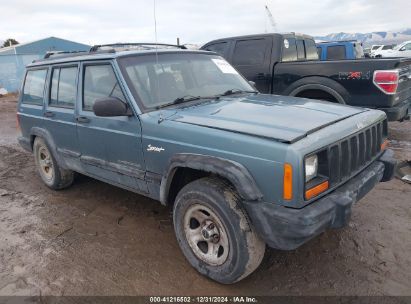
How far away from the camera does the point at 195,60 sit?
392 centimetres

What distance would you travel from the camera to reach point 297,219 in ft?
7.63

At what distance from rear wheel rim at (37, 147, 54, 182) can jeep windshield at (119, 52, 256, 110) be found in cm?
236

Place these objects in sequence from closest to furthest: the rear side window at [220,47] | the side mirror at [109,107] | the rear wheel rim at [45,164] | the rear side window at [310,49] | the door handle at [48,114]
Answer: the side mirror at [109,107], the door handle at [48,114], the rear wheel rim at [45,164], the rear side window at [220,47], the rear side window at [310,49]

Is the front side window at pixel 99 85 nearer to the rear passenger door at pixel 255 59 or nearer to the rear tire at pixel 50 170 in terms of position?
the rear tire at pixel 50 170

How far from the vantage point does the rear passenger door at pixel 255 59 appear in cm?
670

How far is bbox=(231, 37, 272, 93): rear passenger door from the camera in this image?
670cm

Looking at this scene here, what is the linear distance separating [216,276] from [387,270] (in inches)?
57.2

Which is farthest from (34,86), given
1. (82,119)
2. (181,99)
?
(181,99)

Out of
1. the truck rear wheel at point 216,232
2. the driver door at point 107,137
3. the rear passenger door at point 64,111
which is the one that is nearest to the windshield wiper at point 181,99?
the driver door at point 107,137

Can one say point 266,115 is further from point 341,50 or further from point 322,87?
point 341,50

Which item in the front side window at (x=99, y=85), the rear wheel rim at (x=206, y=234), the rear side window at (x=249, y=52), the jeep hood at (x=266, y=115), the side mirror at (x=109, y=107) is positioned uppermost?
the rear side window at (x=249, y=52)

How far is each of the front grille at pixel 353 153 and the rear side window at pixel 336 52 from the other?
7.89 meters

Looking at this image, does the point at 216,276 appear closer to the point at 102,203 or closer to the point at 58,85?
the point at 102,203

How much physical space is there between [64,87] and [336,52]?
8.80 metres
